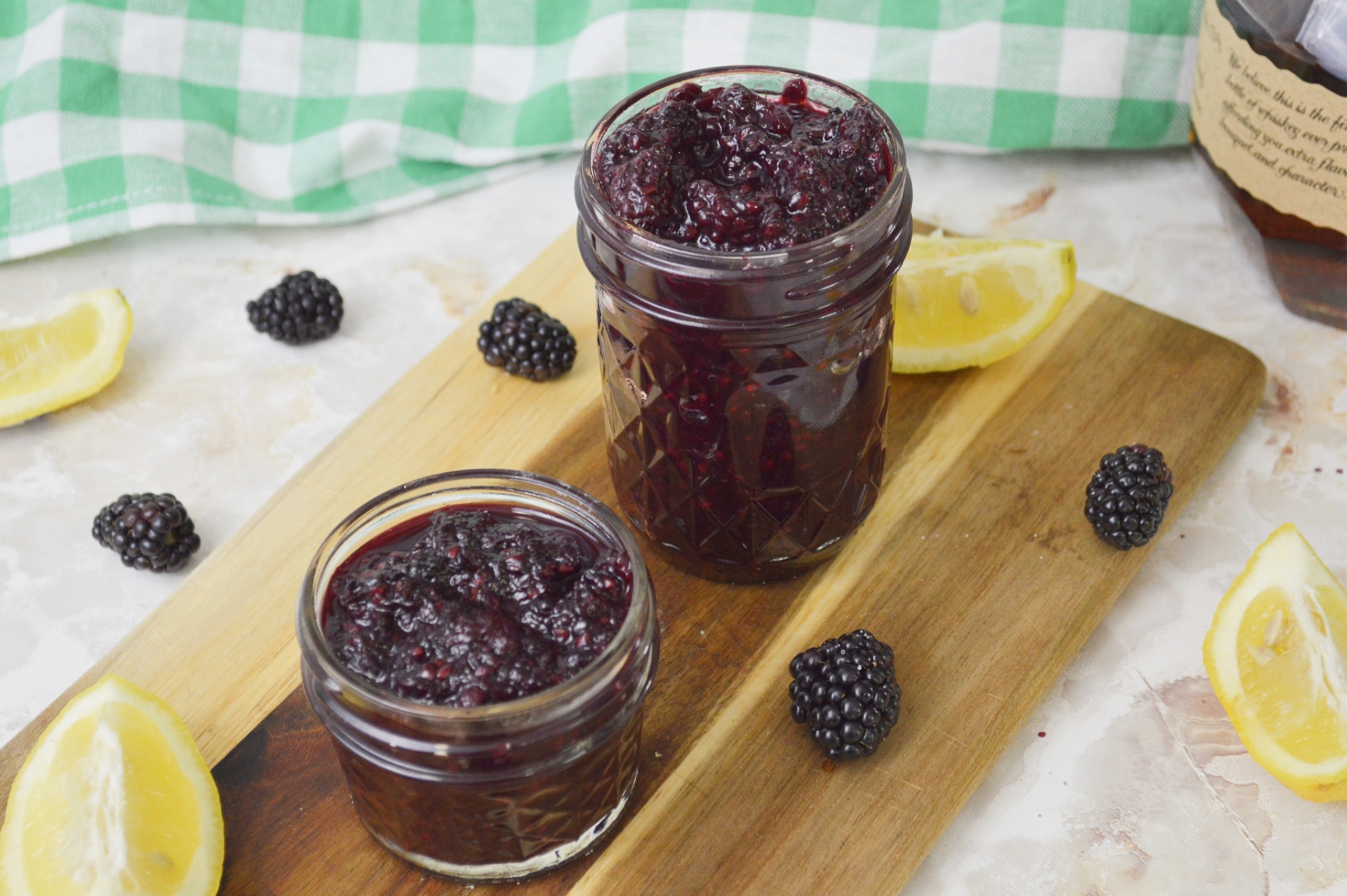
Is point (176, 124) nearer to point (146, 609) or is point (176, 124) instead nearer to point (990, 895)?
point (146, 609)

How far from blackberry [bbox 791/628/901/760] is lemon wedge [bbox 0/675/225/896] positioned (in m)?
0.96

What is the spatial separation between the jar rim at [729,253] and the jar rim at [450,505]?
405 mm

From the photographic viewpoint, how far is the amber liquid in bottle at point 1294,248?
2.78 meters

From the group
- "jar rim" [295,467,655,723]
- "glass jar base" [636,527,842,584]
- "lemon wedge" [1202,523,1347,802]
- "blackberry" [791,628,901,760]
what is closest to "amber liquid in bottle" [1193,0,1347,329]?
"lemon wedge" [1202,523,1347,802]

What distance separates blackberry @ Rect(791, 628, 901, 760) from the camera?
85.3 inches

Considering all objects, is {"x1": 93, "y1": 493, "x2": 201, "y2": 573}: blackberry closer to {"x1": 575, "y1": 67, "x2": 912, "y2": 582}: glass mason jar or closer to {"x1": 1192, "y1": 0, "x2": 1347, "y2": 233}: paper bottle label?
{"x1": 575, "y1": 67, "x2": 912, "y2": 582}: glass mason jar

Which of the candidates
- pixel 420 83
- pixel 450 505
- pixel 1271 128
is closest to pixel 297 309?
pixel 420 83

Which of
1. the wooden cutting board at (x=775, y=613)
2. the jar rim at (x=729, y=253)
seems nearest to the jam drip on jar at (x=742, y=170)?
the jar rim at (x=729, y=253)

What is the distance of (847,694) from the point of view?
2182mm

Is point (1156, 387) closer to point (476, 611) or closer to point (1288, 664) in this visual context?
point (1288, 664)

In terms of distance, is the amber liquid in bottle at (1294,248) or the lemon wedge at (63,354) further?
the lemon wedge at (63,354)

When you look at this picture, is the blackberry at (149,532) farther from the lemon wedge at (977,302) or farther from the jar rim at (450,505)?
the lemon wedge at (977,302)

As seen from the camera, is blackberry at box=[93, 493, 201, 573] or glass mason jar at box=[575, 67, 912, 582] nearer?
glass mason jar at box=[575, 67, 912, 582]

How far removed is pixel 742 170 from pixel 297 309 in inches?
55.5
